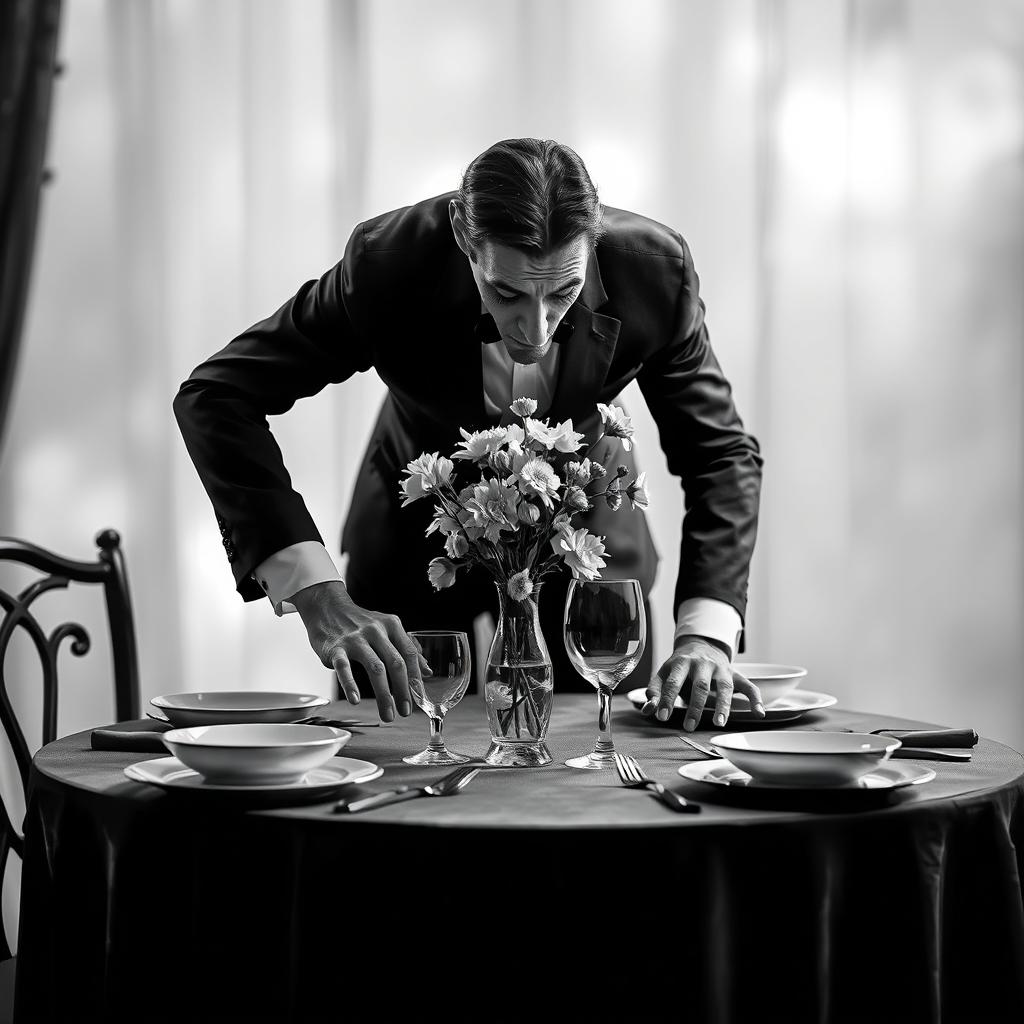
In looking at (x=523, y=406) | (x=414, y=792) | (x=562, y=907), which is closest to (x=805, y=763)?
(x=562, y=907)

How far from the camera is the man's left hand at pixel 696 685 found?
63.4 inches

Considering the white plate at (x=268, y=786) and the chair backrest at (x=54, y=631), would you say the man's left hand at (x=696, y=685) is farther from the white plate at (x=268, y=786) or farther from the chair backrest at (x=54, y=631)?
the chair backrest at (x=54, y=631)

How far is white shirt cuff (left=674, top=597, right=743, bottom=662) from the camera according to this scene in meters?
1.85

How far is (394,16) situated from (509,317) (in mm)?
1847

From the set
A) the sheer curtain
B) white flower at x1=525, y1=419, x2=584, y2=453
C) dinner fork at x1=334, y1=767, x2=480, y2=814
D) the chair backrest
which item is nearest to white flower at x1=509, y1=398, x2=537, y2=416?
white flower at x1=525, y1=419, x2=584, y2=453

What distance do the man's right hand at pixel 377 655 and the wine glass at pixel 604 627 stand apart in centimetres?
17

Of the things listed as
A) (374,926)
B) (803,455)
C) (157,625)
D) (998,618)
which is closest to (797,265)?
(803,455)

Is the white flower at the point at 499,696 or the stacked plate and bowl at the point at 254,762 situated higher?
the white flower at the point at 499,696

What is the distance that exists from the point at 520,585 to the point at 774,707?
518 mm

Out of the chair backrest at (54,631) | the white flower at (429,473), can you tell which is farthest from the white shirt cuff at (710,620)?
the chair backrest at (54,631)

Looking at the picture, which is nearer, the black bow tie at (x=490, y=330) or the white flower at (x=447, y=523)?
the white flower at (x=447, y=523)

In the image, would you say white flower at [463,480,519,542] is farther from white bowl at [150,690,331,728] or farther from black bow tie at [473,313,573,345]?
black bow tie at [473,313,573,345]

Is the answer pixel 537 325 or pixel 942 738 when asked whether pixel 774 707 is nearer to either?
pixel 942 738

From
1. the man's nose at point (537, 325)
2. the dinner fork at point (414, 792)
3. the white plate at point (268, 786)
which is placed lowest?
the dinner fork at point (414, 792)
